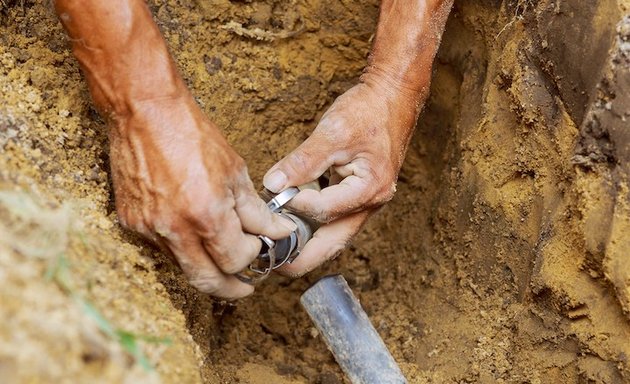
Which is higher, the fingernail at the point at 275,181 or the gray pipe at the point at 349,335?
the fingernail at the point at 275,181

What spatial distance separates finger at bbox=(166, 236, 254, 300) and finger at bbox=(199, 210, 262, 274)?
0.6 inches

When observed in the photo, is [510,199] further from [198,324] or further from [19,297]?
[19,297]

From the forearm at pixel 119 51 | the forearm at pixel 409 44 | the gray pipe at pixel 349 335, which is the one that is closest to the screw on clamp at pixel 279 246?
the gray pipe at pixel 349 335

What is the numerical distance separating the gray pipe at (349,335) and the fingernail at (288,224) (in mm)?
253

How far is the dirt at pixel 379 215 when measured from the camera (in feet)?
3.76

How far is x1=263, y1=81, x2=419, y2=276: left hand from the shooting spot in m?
1.65

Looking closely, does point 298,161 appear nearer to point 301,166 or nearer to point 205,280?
point 301,166

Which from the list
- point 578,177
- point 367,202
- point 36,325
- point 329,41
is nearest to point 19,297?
point 36,325

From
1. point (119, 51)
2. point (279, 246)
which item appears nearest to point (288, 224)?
point (279, 246)

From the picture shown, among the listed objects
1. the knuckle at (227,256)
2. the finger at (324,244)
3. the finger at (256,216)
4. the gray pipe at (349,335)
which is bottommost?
the gray pipe at (349,335)

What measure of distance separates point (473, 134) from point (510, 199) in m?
0.23

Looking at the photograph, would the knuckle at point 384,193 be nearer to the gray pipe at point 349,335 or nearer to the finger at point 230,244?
the gray pipe at point 349,335

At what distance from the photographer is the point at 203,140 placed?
A: 1452mm

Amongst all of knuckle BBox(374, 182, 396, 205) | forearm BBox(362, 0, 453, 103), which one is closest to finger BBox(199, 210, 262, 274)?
knuckle BBox(374, 182, 396, 205)
